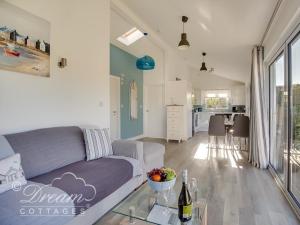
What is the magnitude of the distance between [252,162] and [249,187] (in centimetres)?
121

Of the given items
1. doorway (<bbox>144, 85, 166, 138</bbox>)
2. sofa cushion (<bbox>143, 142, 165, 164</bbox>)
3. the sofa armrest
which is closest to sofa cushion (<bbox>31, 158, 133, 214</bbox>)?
the sofa armrest

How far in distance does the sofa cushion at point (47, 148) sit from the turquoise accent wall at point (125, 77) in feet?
10.5

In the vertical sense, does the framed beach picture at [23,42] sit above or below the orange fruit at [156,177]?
above

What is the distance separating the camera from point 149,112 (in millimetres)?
6883

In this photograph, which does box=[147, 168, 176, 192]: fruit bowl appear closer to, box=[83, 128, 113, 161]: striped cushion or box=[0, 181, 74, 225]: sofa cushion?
box=[0, 181, 74, 225]: sofa cushion

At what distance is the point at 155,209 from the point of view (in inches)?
58.1

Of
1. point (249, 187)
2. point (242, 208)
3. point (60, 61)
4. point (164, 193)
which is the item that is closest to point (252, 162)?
point (249, 187)

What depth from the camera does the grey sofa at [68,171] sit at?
134cm

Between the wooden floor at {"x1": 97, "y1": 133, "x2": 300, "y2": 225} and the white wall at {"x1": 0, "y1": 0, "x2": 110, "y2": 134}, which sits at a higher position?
the white wall at {"x1": 0, "y1": 0, "x2": 110, "y2": 134}

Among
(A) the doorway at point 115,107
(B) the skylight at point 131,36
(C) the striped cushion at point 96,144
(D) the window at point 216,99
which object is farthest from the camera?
(D) the window at point 216,99

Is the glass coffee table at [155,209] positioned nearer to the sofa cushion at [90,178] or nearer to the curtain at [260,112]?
the sofa cushion at [90,178]

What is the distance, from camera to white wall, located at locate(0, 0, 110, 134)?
2.11m

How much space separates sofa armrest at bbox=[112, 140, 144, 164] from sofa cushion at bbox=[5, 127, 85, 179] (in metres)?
0.48

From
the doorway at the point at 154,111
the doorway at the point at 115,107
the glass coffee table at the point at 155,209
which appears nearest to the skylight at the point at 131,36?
the doorway at the point at 115,107
